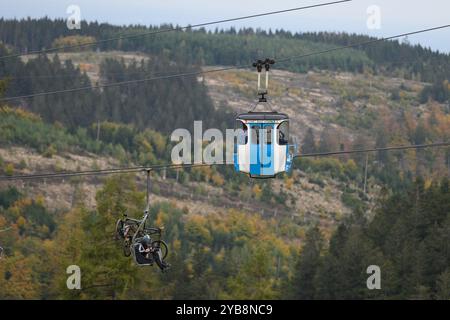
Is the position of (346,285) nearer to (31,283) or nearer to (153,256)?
(31,283)

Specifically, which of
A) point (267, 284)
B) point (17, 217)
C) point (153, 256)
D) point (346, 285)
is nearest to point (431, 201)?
point (346, 285)

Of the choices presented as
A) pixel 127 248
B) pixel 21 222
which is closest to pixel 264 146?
pixel 127 248

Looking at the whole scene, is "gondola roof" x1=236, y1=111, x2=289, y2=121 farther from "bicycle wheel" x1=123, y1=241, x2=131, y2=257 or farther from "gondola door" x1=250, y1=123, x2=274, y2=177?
"bicycle wheel" x1=123, y1=241, x2=131, y2=257

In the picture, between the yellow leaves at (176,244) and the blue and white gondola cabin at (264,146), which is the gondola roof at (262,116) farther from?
the yellow leaves at (176,244)

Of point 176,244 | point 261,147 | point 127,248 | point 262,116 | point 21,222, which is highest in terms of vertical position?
point 21,222

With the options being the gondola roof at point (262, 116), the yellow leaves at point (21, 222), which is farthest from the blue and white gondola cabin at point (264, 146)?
the yellow leaves at point (21, 222)

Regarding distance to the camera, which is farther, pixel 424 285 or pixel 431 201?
pixel 431 201

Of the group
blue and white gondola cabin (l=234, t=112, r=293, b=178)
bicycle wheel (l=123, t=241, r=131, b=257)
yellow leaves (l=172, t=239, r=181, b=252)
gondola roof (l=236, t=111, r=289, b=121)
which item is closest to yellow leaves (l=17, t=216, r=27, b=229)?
yellow leaves (l=172, t=239, r=181, b=252)

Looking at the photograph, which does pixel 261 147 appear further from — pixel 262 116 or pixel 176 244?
pixel 176 244
